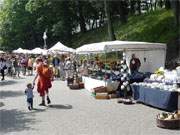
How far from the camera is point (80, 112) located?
17.1 m

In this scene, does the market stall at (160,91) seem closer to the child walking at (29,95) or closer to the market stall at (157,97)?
the market stall at (157,97)

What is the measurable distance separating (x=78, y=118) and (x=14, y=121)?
80.0 inches

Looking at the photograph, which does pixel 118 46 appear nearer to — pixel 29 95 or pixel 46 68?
pixel 46 68

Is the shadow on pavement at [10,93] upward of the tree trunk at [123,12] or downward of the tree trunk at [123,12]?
downward

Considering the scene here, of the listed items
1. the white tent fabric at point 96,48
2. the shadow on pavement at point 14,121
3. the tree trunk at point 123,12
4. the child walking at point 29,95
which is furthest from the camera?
the tree trunk at point 123,12

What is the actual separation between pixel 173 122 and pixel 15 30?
71.0 m

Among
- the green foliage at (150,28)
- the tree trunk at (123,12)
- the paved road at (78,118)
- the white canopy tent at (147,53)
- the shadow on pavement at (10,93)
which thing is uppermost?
the tree trunk at (123,12)

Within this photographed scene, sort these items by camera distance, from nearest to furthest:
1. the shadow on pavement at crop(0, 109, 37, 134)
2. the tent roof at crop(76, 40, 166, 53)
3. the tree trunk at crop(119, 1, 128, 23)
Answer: the shadow on pavement at crop(0, 109, 37, 134), the tent roof at crop(76, 40, 166, 53), the tree trunk at crop(119, 1, 128, 23)

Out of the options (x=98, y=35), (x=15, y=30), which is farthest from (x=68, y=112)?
(x=15, y=30)

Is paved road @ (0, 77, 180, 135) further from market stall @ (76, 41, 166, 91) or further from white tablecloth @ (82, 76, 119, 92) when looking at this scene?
market stall @ (76, 41, 166, 91)

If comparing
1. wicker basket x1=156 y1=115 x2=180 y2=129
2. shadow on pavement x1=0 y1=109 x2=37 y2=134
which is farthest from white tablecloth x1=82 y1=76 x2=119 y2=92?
wicker basket x1=156 y1=115 x2=180 y2=129

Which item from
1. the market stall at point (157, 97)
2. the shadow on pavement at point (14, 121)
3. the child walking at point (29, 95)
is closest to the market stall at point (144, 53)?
the market stall at point (157, 97)

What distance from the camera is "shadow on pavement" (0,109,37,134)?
14.3 meters

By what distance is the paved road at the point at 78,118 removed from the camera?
13336 millimetres
